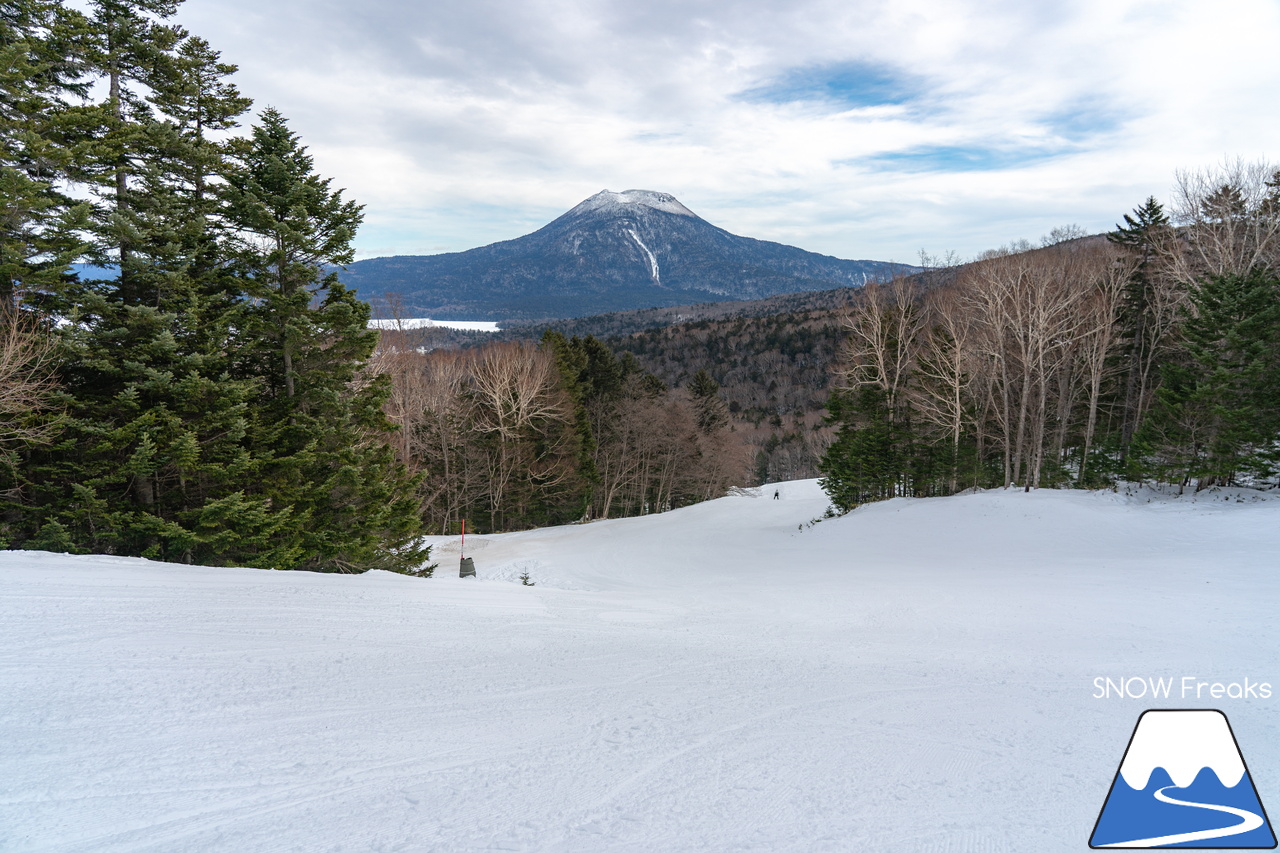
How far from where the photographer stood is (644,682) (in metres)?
5.46

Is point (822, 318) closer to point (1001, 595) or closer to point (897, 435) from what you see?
point (897, 435)

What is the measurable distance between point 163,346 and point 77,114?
4613mm

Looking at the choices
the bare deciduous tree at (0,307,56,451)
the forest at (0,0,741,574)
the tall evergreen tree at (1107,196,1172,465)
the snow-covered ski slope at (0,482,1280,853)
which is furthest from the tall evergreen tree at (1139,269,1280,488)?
the bare deciduous tree at (0,307,56,451)

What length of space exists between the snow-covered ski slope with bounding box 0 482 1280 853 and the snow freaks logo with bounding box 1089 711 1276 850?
0.20 metres

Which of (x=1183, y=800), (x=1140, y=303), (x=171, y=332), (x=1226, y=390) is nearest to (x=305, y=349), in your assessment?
(x=171, y=332)

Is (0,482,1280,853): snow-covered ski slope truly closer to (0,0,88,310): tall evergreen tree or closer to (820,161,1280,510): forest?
(0,0,88,310): tall evergreen tree

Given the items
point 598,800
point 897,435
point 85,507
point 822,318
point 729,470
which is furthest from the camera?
point 822,318

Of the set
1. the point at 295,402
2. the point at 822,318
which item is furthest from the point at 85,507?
the point at 822,318

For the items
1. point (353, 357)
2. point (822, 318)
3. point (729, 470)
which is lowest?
point (729, 470)

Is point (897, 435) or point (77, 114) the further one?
point (897, 435)

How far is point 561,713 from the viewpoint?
15.0ft

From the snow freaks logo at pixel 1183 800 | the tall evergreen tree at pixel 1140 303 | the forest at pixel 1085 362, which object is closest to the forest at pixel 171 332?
the snow freaks logo at pixel 1183 800

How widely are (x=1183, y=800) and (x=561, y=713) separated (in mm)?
3838

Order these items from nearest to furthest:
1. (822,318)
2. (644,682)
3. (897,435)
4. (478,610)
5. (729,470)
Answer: (644,682) < (478,610) < (897,435) < (729,470) < (822,318)
